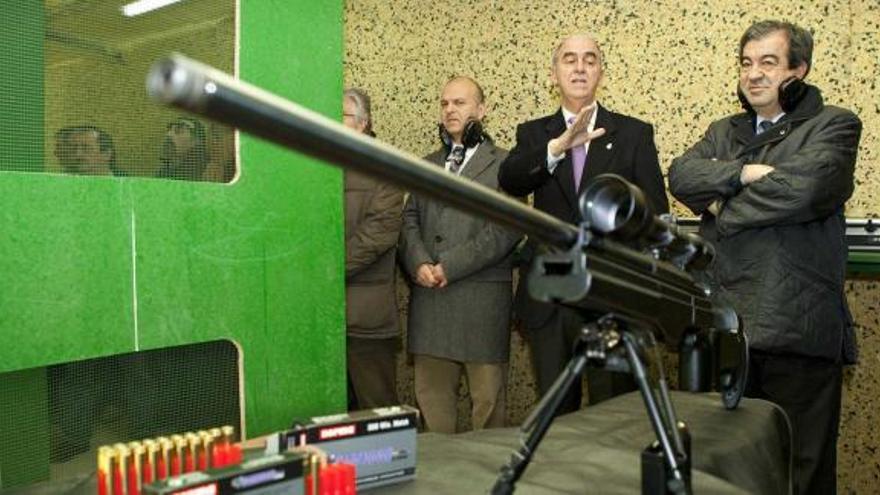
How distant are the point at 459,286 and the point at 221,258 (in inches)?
55.7

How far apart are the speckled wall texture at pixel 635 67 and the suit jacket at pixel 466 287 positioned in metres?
0.70

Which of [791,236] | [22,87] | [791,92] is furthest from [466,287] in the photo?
[22,87]

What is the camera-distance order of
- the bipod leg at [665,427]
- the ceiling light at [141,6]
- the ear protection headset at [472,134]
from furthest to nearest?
1. the ear protection headset at [472,134]
2. the ceiling light at [141,6]
3. the bipod leg at [665,427]

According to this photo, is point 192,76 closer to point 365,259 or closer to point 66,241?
point 66,241

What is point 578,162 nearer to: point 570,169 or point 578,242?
point 570,169

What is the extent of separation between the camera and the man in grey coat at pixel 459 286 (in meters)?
A: 3.19

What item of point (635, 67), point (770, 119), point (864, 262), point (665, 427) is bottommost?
point (665, 427)

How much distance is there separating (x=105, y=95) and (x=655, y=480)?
1.32 m

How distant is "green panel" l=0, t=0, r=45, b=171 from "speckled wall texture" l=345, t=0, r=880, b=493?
8.52 ft

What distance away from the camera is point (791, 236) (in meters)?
2.49

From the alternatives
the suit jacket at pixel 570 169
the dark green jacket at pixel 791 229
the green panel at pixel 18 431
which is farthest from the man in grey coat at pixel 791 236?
the green panel at pixel 18 431

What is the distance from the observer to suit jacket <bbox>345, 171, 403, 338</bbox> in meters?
3.34

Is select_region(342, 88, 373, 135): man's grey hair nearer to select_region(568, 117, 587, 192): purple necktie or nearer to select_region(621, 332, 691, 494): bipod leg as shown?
select_region(568, 117, 587, 192): purple necktie

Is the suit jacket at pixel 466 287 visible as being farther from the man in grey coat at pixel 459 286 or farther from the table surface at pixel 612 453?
the table surface at pixel 612 453
